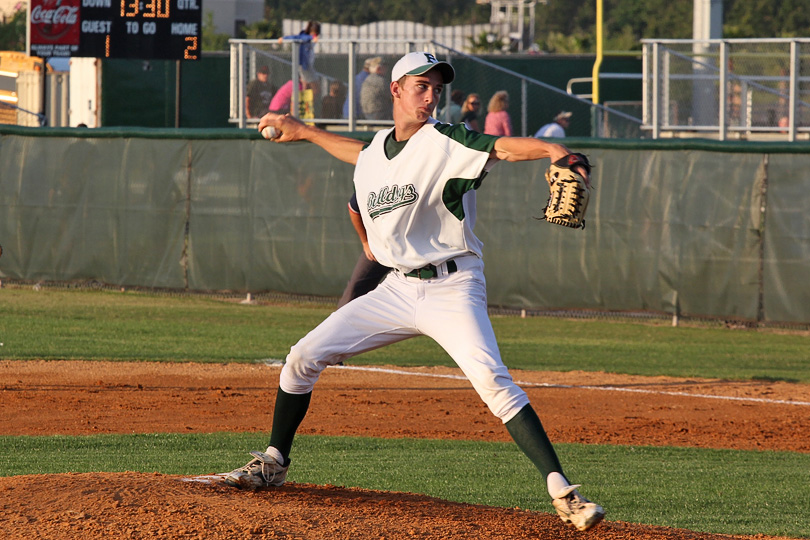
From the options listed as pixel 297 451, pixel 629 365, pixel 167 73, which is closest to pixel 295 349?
pixel 297 451

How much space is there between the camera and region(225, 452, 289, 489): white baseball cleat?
4.65 m

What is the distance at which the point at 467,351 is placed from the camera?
430 centimetres

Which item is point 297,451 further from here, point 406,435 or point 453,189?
point 453,189

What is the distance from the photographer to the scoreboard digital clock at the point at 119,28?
53.0ft

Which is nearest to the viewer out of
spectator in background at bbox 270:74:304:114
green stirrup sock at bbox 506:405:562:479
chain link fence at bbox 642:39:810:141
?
green stirrup sock at bbox 506:405:562:479

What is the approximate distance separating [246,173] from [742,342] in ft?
21.7

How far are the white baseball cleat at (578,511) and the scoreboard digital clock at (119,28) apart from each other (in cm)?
1325

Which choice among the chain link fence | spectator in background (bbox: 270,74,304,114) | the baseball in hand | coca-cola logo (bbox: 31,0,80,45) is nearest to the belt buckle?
the baseball in hand

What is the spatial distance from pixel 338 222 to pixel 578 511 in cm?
980

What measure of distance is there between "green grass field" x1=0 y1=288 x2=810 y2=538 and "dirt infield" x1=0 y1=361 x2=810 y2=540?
1.34ft

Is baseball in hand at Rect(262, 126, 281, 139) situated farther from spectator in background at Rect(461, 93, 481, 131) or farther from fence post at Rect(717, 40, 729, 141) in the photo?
fence post at Rect(717, 40, 729, 141)

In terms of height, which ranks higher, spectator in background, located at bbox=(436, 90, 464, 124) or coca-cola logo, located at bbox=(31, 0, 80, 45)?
coca-cola logo, located at bbox=(31, 0, 80, 45)

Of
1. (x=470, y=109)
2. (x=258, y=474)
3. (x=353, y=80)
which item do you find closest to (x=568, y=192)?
(x=258, y=474)

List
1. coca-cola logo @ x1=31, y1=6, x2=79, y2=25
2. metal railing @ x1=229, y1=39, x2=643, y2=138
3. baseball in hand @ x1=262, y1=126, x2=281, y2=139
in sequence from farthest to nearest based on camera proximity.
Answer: coca-cola logo @ x1=31, y1=6, x2=79, y2=25 < metal railing @ x1=229, y1=39, x2=643, y2=138 < baseball in hand @ x1=262, y1=126, x2=281, y2=139
